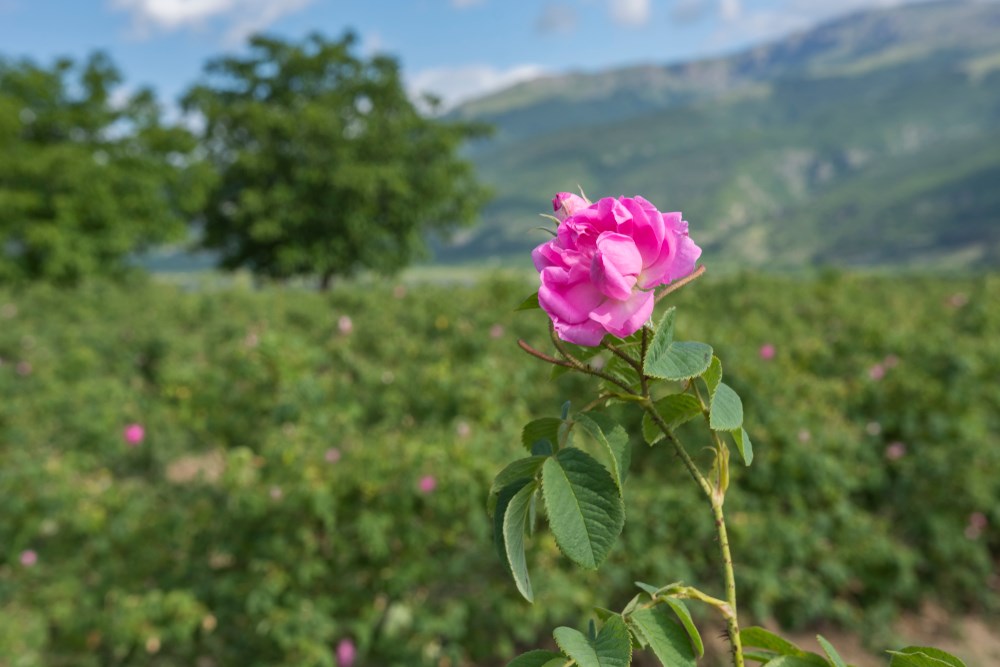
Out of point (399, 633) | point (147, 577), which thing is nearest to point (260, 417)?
point (147, 577)

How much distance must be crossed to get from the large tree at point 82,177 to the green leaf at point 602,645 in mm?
20423

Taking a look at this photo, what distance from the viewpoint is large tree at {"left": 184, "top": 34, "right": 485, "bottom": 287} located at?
2502 centimetres

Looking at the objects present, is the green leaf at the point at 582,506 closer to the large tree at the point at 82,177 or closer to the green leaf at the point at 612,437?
the green leaf at the point at 612,437

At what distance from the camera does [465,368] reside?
486cm

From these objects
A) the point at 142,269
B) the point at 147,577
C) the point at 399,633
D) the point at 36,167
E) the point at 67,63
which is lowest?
the point at 399,633

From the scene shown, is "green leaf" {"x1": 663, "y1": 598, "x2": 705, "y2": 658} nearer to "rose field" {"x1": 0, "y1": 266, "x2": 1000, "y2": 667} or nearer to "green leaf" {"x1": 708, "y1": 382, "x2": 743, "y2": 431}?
"green leaf" {"x1": 708, "y1": 382, "x2": 743, "y2": 431}

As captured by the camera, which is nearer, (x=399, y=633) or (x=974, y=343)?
(x=399, y=633)

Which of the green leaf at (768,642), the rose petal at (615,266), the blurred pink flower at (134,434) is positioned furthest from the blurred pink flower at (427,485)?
the rose petal at (615,266)

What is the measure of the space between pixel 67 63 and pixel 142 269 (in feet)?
19.7

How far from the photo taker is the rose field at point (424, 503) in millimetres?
3396

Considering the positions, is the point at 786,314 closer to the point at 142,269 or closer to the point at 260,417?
the point at 260,417

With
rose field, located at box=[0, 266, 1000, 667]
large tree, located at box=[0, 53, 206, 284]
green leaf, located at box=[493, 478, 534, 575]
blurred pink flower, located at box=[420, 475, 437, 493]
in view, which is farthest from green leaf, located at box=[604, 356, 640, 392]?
large tree, located at box=[0, 53, 206, 284]

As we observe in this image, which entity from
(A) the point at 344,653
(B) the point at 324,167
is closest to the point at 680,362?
(A) the point at 344,653

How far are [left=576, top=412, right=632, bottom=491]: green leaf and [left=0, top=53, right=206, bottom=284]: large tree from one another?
20.3 metres
